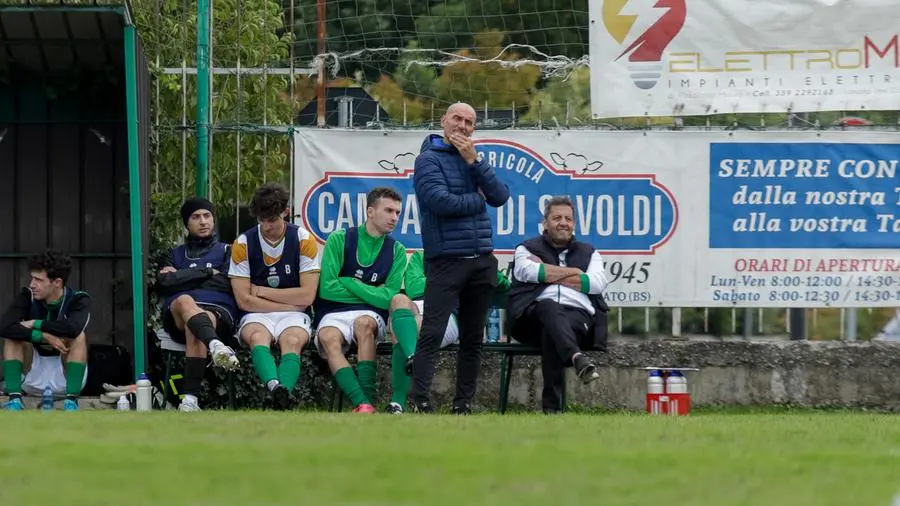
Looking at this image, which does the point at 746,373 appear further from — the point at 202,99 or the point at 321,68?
the point at 202,99

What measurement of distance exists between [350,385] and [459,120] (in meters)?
1.80

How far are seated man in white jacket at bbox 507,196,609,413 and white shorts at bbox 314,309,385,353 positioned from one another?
89cm

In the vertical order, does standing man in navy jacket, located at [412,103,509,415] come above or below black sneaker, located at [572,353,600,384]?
above

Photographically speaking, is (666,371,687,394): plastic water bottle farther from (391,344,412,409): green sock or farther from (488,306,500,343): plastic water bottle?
(391,344,412,409): green sock

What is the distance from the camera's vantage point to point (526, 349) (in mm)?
10664

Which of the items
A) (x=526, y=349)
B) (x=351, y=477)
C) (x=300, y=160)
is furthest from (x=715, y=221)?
(x=351, y=477)

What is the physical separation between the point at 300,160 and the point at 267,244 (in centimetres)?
129

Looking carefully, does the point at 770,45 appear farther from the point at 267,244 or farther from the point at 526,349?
the point at 267,244

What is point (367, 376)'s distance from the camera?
10352mm

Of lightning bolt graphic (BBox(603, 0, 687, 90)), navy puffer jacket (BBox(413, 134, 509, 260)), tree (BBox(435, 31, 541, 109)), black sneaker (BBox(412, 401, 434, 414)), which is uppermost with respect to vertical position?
lightning bolt graphic (BBox(603, 0, 687, 90))

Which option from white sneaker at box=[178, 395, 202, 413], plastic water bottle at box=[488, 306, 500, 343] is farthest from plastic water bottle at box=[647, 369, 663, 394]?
white sneaker at box=[178, 395, 202, 413]

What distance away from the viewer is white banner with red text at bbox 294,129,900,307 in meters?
11.9

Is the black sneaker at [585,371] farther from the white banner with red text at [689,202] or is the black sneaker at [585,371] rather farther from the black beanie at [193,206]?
the black beanie at [193,206]

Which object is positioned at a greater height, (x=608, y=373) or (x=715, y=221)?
(x=715, y=221)
